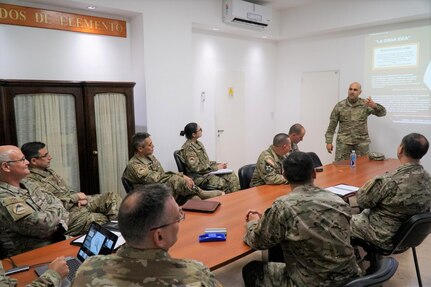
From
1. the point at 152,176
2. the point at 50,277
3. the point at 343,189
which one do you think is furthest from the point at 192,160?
the point at 50,277

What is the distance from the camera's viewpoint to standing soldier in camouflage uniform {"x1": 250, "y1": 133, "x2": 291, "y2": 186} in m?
3.24

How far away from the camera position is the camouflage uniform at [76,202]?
9.55ft

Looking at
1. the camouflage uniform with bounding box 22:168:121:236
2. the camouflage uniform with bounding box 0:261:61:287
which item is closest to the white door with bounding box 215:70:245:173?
the camouflage uniform with bounding box 22:168:121:236

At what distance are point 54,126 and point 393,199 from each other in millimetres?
3342

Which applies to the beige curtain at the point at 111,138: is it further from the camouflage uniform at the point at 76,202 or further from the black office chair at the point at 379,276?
the black office chair at the point at 379,276

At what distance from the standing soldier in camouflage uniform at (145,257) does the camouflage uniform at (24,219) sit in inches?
47.0

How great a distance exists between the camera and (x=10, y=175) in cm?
221

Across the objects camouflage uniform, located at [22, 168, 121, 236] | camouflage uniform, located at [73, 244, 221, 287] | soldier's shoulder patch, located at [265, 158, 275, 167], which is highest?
camouflage uniform, located at [73, 244, 221, 287]

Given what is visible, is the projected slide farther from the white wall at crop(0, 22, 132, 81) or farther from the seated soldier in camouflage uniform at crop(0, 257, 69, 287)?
the seated soldier in camouflage uniform at crop(0, 257, 69, 287)

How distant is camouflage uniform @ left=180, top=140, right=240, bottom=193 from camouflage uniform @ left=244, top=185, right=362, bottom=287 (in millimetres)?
2525

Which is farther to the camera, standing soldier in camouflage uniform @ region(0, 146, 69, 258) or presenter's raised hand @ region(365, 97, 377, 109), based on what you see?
presenter's raised hand @ region(365, 97, 377, 109)

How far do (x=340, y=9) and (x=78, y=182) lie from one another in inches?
194

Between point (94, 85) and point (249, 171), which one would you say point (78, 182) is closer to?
point (94, 85)

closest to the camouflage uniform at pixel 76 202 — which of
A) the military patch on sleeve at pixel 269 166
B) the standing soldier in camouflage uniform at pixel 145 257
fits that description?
the military patch on sleeve at pixel 269 166
